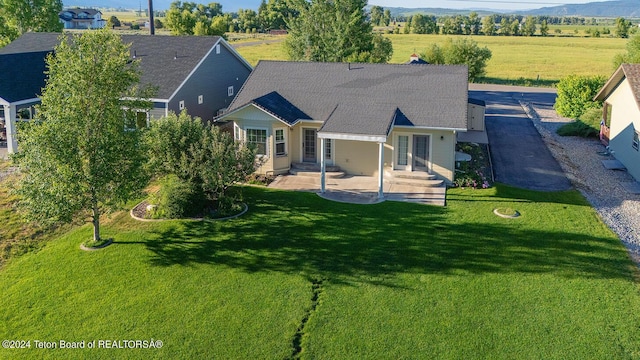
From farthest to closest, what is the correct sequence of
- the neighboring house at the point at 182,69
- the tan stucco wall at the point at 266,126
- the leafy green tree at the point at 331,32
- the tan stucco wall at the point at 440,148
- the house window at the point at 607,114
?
the leafy green tree at the point at 331,32, the house window at the point at 607,114, the neighboring house at the point at 182,69, the tan stucco wall at the point at 266,126, the tan stucco wall at the point at 440,148

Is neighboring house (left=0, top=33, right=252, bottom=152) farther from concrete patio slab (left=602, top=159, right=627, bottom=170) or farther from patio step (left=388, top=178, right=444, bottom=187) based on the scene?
concrete patio slab (left=602, top=159, right=627, bottom=170)

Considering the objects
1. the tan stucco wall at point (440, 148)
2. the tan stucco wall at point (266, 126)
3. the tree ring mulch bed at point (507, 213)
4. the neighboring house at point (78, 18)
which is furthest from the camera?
the neighboring house at point (78, 18)

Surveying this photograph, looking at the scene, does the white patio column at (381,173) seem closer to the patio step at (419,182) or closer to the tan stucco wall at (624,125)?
the patio step at (419,182)

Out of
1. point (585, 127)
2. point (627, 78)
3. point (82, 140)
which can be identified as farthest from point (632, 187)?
point (82, 140)

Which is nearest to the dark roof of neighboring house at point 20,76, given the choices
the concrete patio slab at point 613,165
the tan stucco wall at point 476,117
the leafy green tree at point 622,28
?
the tan stucco wall at point 476,117

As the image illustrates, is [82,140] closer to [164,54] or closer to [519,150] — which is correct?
[164,54]

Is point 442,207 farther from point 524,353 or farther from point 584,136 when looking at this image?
point 584,136

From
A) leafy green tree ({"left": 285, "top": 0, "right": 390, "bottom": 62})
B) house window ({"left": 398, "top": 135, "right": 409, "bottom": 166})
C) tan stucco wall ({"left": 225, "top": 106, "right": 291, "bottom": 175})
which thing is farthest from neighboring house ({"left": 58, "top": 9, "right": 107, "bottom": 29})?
house window ({"left": 398, "top": 135, "right": 409, "bottom": 166})
